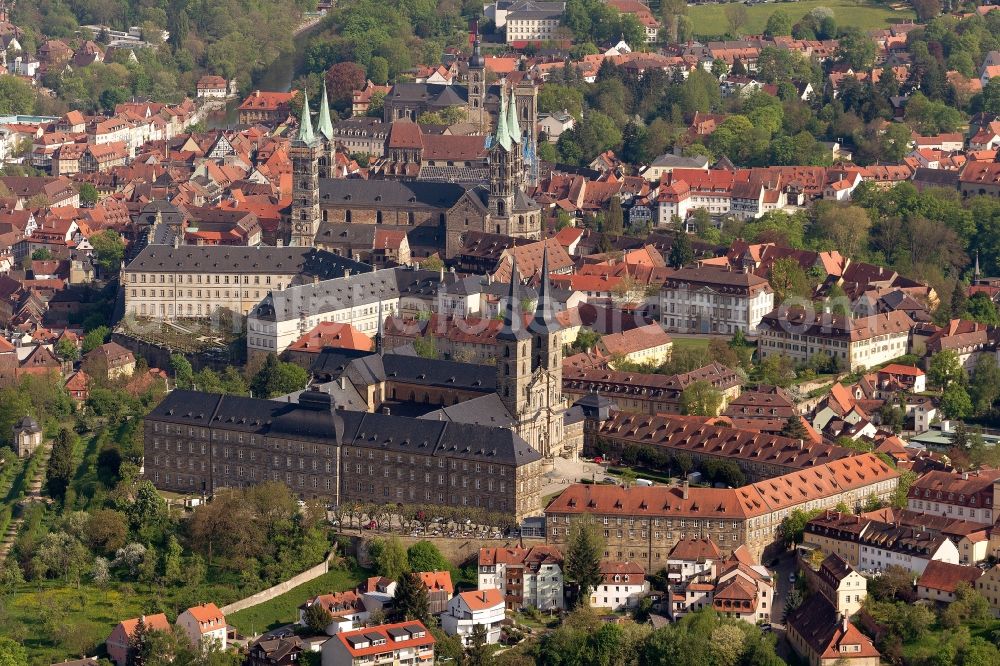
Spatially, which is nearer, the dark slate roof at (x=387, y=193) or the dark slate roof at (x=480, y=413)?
the dark slate roof at (x=480, y=413)

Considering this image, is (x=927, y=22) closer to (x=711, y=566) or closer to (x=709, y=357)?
(x=709, y=357)

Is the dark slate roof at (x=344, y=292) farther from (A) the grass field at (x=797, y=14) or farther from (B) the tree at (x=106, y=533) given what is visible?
(A) the grass field at (x=797, y=14)

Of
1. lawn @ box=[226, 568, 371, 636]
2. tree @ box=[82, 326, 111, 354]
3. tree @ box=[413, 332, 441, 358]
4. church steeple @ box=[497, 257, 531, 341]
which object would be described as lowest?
tree @ box=[82, 326, 111, 354]

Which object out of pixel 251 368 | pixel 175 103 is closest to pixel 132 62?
pixel 175 103

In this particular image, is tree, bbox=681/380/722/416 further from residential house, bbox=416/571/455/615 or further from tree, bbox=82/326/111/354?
tree, bbox=82/326/111/354

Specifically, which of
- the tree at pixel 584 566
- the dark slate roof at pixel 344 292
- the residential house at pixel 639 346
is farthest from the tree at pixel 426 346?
the tree at pixel 584 566

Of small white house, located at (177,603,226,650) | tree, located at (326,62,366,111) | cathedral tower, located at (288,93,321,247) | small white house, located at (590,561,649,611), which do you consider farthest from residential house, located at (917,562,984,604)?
tree, located at (326,62,366,111)

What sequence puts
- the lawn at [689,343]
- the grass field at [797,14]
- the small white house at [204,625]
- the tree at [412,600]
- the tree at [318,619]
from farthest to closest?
the grass field at [797,14] < the lawn at [689,343] < the tree at [412,600] < the tree at [318,619] < the small white house at [204,625]

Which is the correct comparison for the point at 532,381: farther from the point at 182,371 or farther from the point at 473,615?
the point at 182,371
